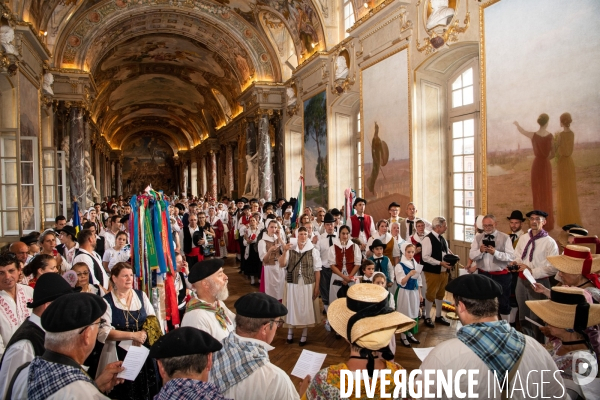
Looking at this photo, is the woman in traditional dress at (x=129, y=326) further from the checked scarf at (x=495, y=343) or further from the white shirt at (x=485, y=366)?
the checked scarf at (x=495, y=343)

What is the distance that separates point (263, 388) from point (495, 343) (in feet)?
4.36

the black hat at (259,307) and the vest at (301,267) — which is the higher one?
the black hat at (259,307)

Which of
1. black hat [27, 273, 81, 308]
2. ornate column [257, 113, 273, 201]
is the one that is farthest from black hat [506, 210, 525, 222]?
ornate column [257, 113, 273, 201]

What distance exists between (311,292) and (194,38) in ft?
60.2

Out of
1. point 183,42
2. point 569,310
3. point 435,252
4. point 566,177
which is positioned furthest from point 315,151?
point 569,310

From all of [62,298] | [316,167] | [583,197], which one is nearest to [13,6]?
[316,167]

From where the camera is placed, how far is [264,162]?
771 inches

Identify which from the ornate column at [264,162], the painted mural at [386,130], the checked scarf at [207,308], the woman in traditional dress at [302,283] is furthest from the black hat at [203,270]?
the ornate column at [264,162]

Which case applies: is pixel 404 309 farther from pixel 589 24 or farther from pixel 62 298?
pixel 62 298

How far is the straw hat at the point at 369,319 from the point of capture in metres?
2.40

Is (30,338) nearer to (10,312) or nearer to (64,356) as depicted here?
(64,356)

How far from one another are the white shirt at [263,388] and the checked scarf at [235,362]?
3 centimetres

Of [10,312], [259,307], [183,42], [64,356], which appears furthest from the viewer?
[183,42]

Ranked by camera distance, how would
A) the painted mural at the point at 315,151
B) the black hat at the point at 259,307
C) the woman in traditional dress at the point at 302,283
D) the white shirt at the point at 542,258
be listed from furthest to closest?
1. the painted mural at the point at 315,151
2. the woman in traditional dress at the point at 302,283
3. the white shirt at the point at 542,258
4. the black hat at the point at 259,307
